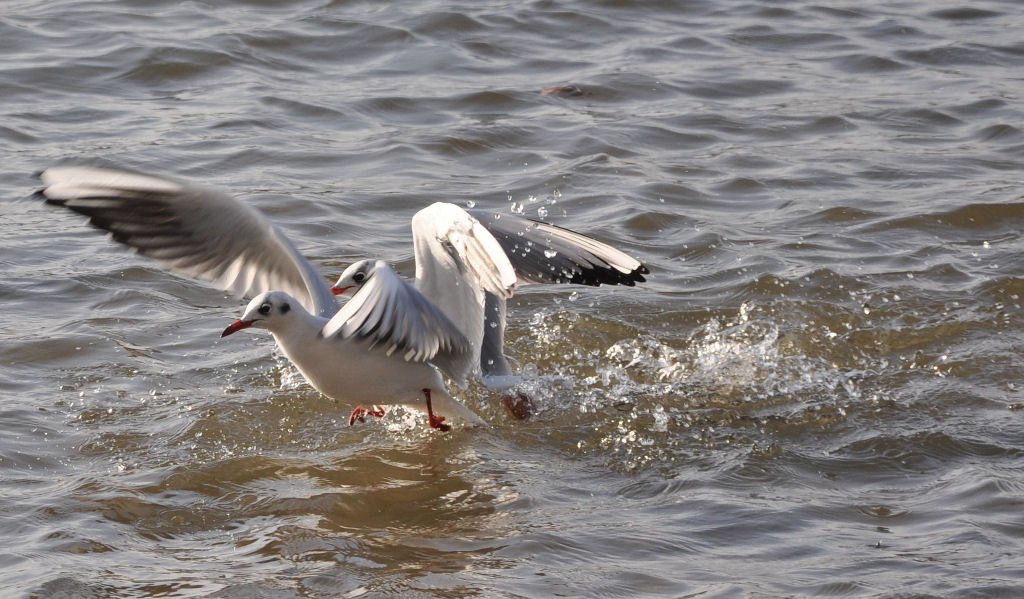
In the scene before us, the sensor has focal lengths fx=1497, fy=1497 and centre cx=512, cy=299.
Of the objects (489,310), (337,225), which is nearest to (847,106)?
(337,225)

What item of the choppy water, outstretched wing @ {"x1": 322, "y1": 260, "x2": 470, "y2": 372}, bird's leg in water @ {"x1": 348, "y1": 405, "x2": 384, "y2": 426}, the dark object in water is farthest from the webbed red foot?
the dark object in water

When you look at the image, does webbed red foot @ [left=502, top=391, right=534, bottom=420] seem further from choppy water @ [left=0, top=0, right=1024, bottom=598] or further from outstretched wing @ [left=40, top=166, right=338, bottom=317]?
outstretched wing @ [left=40, top=166, right=338, bottom=317]

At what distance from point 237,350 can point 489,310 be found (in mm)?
1320

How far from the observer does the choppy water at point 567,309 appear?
195 inches

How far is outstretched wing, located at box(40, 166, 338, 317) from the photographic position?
577 centimetres

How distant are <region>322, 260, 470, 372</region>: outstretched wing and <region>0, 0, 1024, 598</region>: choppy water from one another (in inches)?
22.2

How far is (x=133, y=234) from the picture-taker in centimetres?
596

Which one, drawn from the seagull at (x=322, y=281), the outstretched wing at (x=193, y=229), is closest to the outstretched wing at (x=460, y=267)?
the seagull at (x=322, y=281)

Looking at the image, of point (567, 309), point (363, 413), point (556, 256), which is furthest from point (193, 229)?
point (567, 309)

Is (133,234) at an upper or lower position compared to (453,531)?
upper

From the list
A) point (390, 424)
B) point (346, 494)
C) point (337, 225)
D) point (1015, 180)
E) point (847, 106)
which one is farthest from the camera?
point (847, 106)

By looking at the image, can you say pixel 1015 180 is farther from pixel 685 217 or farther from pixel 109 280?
pixel 109 280

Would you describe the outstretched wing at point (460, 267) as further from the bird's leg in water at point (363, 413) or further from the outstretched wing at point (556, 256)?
the bird's leg in water at point (363, 413)

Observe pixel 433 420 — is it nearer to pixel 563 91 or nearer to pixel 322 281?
pixel 322 281
